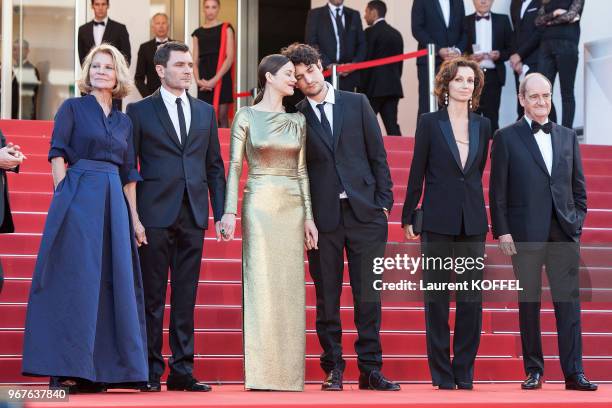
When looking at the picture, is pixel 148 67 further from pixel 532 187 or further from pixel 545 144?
pixel 532 187

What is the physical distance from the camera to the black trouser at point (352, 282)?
23.7 ft

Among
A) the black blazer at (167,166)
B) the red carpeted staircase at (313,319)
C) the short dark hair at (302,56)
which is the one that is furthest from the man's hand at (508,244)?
the black blazer at (167,166)

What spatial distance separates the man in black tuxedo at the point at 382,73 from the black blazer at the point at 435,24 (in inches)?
23.9

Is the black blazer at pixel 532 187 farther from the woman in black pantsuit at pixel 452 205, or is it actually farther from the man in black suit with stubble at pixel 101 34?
the man in black suit with stubble at pixel 101 34

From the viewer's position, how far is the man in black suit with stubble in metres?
13.1

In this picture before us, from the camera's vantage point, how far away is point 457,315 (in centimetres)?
745

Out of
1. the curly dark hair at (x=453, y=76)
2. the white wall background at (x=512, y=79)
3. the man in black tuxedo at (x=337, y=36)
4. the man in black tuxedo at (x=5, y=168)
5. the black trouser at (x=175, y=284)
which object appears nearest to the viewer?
the man in black tuxedo at (x=5, y=168)

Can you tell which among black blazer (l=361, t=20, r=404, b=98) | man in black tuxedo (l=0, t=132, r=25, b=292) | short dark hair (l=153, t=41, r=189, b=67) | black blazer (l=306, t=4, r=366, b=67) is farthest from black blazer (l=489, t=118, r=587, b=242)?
black blazer (l=361, t=20, r=404, b=98)

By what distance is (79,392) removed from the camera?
6.64 m

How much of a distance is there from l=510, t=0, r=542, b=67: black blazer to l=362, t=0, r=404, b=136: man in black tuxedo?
123 cm

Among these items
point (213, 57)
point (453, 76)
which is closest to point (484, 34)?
point (213, 57)

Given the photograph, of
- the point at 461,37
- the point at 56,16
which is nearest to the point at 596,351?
the point at 461,37

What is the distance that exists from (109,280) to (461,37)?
6.55 meters

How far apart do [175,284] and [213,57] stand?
6.41m
